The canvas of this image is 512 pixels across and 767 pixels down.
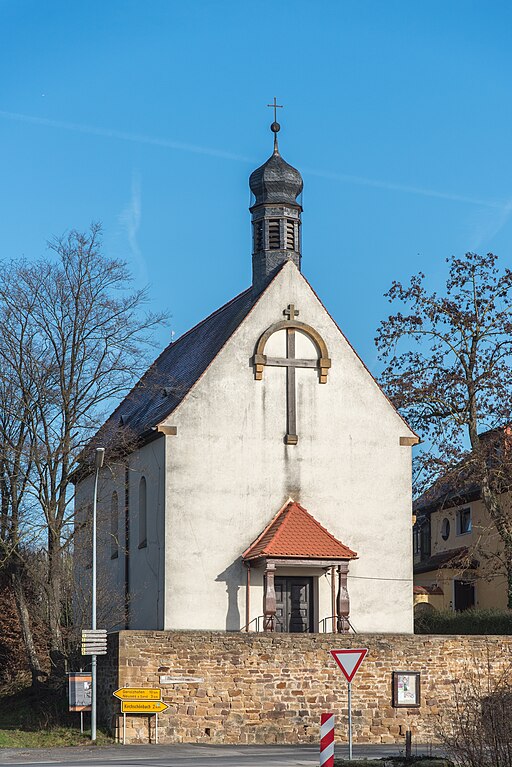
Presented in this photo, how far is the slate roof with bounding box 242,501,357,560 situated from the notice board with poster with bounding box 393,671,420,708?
4.79 metres

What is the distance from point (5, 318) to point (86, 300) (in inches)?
90.1

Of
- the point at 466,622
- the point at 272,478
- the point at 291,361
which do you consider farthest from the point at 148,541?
the point at 466,622

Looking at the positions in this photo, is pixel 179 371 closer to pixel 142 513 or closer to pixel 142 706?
pixel 142 513

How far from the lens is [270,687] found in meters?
29.4

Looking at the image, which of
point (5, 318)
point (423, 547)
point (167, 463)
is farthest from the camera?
point (423, 547)

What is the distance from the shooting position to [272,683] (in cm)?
2939

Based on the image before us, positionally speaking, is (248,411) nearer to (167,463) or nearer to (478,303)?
(167,463)

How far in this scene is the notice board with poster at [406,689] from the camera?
29062 mm

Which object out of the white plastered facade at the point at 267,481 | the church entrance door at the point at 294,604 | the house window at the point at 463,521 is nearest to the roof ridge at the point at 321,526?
the white plastered facade at the point at 267,481

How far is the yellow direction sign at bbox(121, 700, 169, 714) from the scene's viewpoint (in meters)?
28.0

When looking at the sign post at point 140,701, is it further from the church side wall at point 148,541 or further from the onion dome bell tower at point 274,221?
the onion dome bell tower at point 274,221

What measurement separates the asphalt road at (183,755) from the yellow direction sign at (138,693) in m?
1.06

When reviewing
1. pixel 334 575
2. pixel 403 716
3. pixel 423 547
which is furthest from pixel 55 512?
pixel 423 547

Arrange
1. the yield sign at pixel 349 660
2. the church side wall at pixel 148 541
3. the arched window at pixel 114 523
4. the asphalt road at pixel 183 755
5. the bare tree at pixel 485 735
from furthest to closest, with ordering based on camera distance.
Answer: the arched window at pixel 114 523 → the church side wall at pixel 148 541 → the asphalt road at pixel 183 755 → the yield sign at pixel 349 660 → the bare tree at pixel 485 735
